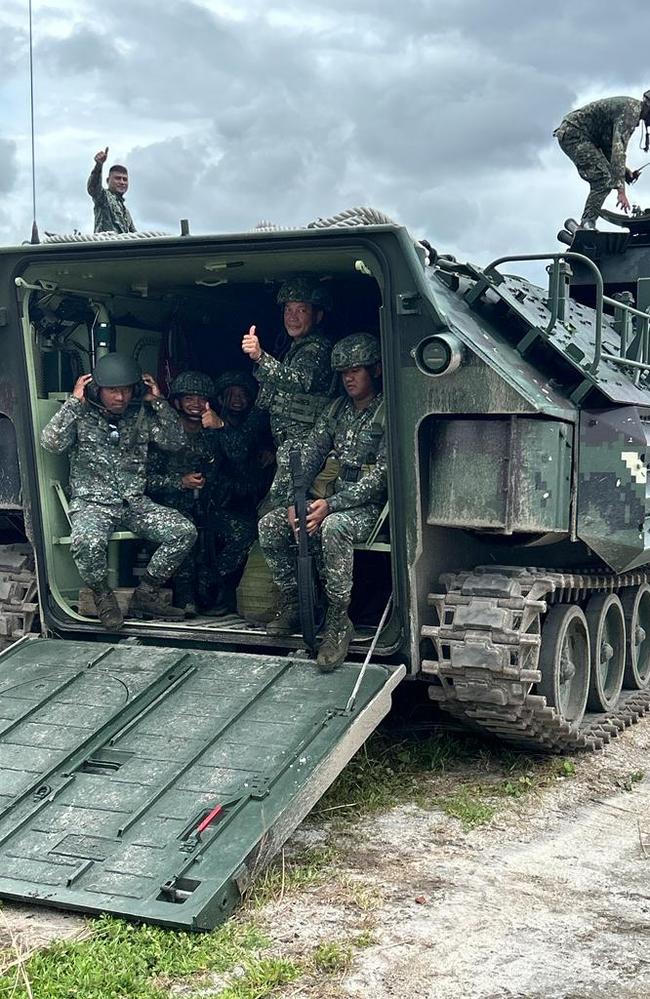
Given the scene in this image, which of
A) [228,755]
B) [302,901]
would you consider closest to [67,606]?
[228,755]

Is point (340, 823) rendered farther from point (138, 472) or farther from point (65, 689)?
point (138, 472)

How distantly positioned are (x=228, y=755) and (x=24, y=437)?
2671mm

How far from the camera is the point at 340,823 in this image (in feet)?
21.1

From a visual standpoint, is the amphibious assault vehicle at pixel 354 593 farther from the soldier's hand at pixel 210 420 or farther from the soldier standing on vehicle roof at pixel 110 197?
the soldier standing on vehicle roof at pixel 110 197

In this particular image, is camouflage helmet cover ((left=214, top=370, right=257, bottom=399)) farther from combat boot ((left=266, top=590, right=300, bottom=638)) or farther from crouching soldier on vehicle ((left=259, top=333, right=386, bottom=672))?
combat boot ((left=266, top=590, right=300, bottom=638))

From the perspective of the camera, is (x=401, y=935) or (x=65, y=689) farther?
(x=65, y=689)

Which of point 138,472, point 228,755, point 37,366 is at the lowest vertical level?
point 228,755

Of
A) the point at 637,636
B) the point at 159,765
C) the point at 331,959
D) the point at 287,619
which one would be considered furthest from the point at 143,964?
the point at 637,636

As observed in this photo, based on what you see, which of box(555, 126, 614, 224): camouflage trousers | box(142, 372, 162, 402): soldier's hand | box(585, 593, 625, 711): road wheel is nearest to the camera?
box(142, 372, 162, 402): soldier's hand

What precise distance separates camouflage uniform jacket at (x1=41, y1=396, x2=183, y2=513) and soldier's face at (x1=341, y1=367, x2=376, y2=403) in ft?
4.33

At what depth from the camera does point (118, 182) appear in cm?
1177

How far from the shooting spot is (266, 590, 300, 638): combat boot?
24.1ft

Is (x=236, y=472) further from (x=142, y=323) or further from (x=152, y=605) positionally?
(x=152, y=605)

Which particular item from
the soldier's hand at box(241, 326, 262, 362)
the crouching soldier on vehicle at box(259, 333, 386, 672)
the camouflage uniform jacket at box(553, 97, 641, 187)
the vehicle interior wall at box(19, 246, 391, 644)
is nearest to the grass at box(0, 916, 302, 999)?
the crouching soldier on vehicle at box(259, 333, 386, 672)
